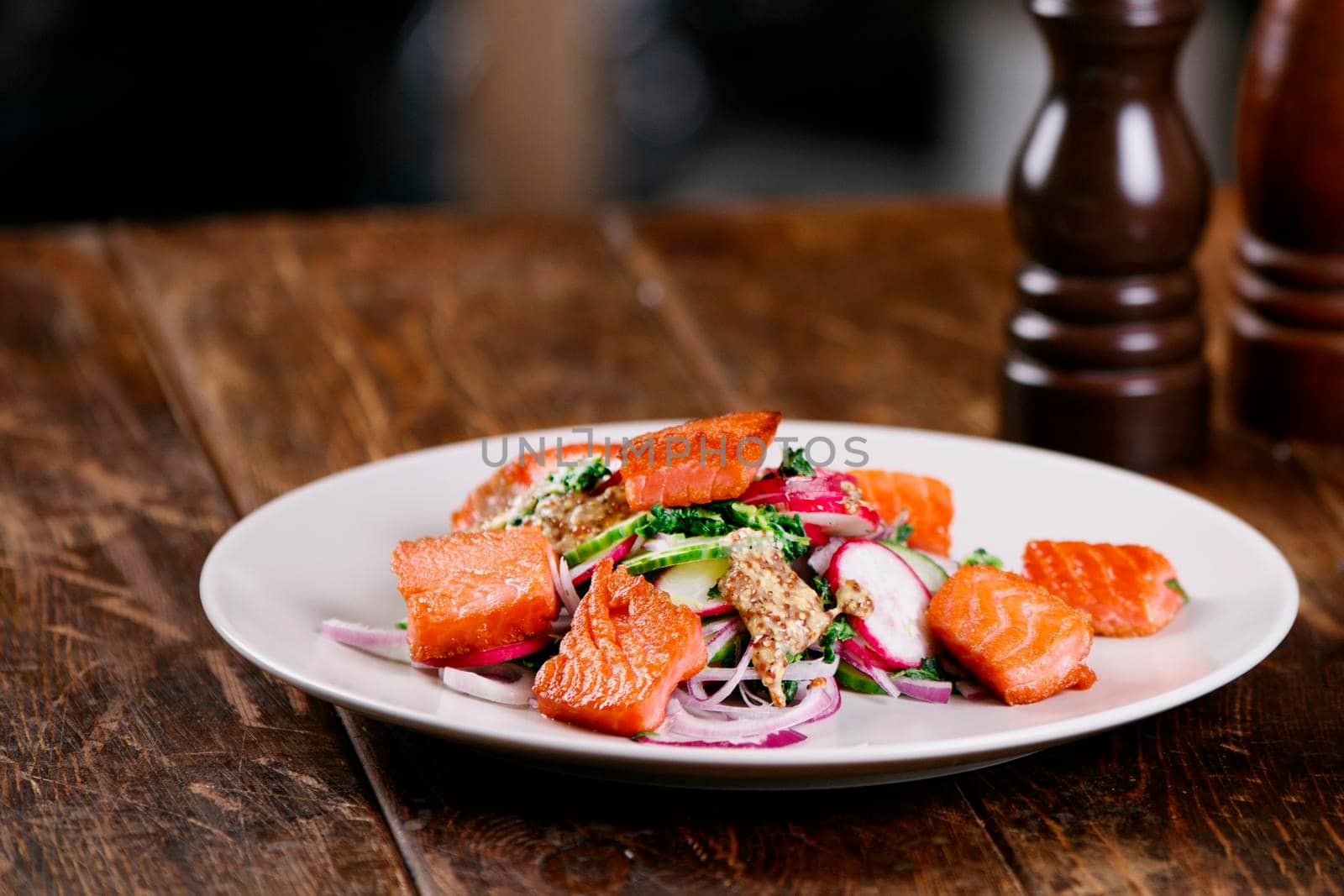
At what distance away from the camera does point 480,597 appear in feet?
3.76

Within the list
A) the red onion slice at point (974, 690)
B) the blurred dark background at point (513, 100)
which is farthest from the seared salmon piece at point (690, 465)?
the blurred dark background at point (513, 100)

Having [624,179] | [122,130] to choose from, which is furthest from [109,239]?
[624,179]

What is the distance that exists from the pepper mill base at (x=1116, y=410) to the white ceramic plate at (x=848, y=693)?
214 mm

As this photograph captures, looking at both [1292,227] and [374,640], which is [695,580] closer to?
[374,640]

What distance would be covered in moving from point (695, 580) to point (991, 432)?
2.91 feet

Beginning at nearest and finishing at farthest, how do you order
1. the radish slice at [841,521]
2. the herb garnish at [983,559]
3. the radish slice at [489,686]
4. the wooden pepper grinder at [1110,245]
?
the radish slice at [489,686] < the radish slice at [841,521] < the herb garnish at [983,559] < the wooden pepper grinder at [1110,245]

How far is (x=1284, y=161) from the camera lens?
1811 mm

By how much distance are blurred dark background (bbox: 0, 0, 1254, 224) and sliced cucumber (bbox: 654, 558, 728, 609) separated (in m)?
3.30

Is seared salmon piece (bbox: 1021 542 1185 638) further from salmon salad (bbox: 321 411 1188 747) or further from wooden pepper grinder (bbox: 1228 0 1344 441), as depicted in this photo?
wooden pepper grinder (bbox: 1228 0 1344 441)

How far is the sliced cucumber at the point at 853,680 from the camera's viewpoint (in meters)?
1.16

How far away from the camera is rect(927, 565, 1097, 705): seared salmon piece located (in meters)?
1.12

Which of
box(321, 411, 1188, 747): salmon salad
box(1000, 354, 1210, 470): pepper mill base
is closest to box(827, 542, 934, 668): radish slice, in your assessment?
box(321, 411, 1188, 747): salmon salad

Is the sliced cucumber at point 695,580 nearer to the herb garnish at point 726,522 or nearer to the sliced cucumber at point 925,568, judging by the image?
the herb garnish at point 726,522

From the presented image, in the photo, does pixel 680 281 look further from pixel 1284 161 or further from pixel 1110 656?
pixel 1110 656
